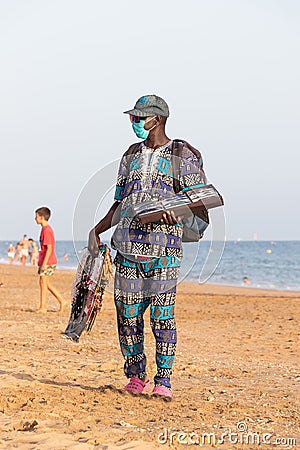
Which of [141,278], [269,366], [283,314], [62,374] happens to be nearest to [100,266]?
[141,278]

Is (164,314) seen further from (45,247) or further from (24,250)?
(24,250)

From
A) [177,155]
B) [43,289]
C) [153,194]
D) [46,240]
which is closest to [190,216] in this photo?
[153,194]

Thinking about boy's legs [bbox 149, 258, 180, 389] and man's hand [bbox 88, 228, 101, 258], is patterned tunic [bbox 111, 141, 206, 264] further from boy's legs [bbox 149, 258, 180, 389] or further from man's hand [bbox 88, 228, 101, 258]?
man's hand [bbox 88, 228, 101, 258]

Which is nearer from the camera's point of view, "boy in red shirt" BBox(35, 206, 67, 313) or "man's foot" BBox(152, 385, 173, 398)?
"man's foot" BBox(152, 385, 173, 398)

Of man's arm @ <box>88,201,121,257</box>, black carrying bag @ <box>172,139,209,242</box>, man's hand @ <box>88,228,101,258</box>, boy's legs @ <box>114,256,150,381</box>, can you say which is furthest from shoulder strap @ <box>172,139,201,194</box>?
man's hand @ <box>88,228,101,258</box>

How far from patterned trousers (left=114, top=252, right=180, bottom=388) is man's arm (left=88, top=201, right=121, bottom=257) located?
11.2 inches

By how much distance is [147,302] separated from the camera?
219 inches

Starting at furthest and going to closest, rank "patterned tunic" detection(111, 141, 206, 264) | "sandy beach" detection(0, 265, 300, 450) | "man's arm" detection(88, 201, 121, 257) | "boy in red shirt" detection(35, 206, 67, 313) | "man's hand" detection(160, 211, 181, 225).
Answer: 1. "boy in red shirt" detection(35, 206, 67, 313)
2. "man's arm" detection(88, 201, 121, 257)
3. "patterned tunic" detection(111, 141, 206, 264)
4. "man's hand" detection(160, 211, 181, 225)
5. "sandy beach" detection(0, 265, 300, 450)

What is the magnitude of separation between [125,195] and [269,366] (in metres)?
3.33

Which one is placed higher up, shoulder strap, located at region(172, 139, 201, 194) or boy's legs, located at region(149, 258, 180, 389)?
shoulder strap, located at region(172, 139, 201, 194)

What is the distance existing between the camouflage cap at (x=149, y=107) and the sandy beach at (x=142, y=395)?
2.15 m

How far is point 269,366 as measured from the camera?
791 centimetres

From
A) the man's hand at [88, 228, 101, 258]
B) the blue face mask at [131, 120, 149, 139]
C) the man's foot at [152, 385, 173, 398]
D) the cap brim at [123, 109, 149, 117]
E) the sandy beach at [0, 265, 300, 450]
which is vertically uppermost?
the cap brim at [123, 109, 149, 117]

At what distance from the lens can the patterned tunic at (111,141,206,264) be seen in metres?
5.34
